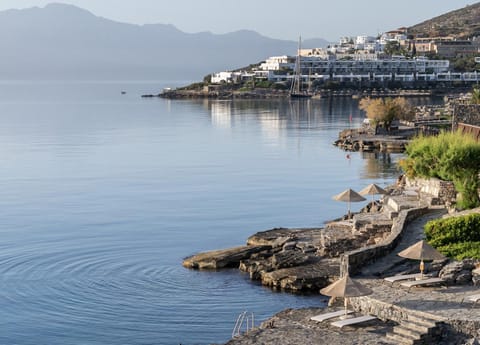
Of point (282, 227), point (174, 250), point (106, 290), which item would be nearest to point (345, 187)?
point (282, 227)

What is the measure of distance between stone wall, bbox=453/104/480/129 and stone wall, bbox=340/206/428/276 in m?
18.6

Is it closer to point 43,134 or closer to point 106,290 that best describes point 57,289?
point 106,290

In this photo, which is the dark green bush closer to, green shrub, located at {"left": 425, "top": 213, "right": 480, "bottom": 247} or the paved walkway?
green shrub, located at {"left": 425, "top": 213, "right": 480, "bottom": 247}

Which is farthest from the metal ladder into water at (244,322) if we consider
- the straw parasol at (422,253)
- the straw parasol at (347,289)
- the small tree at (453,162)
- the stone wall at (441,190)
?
the stone wall at (441,190)

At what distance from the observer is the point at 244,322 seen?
1102 inches

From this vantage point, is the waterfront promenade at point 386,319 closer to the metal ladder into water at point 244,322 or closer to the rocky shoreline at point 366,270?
the rocky shoreline at point 366,270

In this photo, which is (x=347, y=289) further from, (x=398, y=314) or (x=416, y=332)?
(x=416, y=332)

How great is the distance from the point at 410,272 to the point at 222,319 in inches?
224

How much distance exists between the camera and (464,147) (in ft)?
117

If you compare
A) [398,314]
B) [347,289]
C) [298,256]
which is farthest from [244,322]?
[298,256]

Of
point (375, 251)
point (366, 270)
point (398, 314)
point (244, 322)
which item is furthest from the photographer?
point (375, 251)

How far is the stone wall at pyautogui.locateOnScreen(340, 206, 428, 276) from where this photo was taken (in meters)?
27.4

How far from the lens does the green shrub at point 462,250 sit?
28.1 metres

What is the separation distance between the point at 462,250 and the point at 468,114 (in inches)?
939
